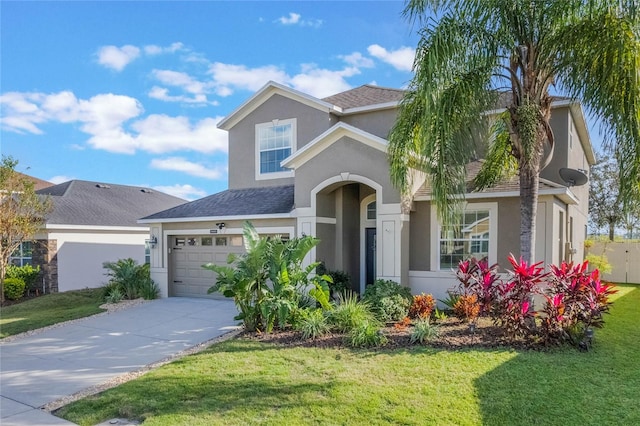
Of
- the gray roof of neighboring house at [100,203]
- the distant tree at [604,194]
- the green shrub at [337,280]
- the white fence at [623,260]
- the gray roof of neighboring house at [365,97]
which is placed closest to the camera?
the green shrub at [337,280]

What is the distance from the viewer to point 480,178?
37.2ft

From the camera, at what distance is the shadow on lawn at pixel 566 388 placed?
16.4 feet

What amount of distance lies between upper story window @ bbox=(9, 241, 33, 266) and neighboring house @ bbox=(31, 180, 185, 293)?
0.04m

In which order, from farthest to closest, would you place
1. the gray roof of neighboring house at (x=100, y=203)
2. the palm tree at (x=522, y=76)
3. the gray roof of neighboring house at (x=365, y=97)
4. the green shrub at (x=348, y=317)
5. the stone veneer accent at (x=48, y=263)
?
1. the gray roof of neighboring house at (x=100, y=203)
2. the stone veneer accent at (x=48, y=263)
3. the gray roof of neighboring house at (x=365, y=97)
4. the green shrub at (x=348, y=317)
5. the palm tree at (x=522, y=76)

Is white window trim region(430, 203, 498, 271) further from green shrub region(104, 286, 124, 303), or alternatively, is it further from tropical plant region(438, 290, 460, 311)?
green shrub region(104, 286, 124, 303)

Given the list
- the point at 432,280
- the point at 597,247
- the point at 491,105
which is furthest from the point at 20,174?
the point at 597,247

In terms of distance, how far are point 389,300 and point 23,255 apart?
55.4 ft

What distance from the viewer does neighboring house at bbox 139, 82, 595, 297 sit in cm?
1134

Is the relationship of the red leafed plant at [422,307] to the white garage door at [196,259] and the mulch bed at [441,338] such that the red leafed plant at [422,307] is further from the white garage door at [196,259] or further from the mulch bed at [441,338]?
the white garage door at [196,259]

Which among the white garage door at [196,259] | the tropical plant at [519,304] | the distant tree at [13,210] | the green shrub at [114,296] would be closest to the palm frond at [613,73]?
the tropical plant at [519,304]

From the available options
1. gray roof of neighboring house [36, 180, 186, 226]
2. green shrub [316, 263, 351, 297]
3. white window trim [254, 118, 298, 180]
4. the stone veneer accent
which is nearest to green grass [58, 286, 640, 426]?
green shrub [316, 263, 351, 297]

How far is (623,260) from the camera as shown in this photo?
66.7 ft

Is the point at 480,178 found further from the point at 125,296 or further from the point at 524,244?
the point at 125,296

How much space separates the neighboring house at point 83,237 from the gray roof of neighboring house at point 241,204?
5.04 metres
